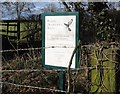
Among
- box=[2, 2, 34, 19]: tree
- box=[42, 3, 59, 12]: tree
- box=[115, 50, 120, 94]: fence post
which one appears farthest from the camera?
box=[2, 2, 34, 19]: tree

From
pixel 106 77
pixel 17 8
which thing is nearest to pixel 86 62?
pixel 106 77

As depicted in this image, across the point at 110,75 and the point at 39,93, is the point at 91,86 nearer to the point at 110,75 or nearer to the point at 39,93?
the point at 110,75

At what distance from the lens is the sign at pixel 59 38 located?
169 inches

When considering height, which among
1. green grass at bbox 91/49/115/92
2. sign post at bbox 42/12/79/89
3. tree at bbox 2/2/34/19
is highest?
tree at bbox 2/2/34/19

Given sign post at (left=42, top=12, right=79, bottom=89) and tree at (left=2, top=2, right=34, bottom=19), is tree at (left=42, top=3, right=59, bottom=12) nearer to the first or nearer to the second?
tree at (left=2, top=2, right=34, bottom=19)

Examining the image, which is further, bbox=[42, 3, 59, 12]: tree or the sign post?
bbox=[42, 3, 59, 12]: tree

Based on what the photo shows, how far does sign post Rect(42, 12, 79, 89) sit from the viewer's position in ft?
14.0

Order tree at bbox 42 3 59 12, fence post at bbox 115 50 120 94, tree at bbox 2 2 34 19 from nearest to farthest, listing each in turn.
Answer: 1. fence post at bbox 115 50 120 94
2. tree at bbox 42 3 59 12
3. tree at bbox 2 2 34 19

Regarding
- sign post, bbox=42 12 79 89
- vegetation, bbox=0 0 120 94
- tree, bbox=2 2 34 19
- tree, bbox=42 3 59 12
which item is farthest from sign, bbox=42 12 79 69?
tree, bbox=2 2 34 19

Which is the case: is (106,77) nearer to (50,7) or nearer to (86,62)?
(86,62)

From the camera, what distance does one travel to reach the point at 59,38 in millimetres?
4395

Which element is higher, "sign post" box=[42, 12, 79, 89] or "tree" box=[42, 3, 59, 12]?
"tree" box=[42, 3, 59, 12]

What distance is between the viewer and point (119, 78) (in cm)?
419

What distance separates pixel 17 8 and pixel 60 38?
2.61 metres
